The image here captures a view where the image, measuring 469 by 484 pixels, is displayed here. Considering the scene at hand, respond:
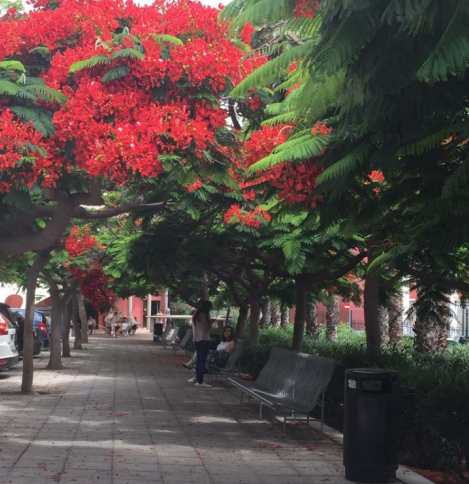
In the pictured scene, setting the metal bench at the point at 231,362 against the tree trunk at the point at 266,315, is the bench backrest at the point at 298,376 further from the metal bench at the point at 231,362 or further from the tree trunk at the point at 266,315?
the tree trunk at the point at 266,315

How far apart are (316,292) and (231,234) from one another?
195 inches

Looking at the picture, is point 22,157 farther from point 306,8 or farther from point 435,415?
point 306,8

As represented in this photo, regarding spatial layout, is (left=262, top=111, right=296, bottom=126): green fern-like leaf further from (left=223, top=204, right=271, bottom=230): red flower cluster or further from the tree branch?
(left=223, top=204, right=271, bottom=230): red flower cluster

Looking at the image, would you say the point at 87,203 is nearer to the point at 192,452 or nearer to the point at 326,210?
the point at 192,452

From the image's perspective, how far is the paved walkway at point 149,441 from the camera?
7961mm

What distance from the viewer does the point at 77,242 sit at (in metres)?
20.5

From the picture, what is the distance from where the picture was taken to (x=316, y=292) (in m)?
20.9

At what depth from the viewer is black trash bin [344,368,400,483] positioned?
7.86 metres

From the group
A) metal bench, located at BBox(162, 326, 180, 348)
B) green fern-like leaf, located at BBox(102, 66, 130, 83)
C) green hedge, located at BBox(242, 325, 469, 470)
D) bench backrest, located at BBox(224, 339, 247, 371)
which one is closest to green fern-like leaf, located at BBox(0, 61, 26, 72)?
green fern-like leaf, located at BBox(102, 66, 130, 83)

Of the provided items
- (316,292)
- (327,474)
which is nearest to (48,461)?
(327,474)

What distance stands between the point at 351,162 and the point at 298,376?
6.14 meters

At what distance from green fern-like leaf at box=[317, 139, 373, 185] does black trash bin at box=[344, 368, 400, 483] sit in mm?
2698

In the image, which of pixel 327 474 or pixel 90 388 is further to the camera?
pixel 90 388

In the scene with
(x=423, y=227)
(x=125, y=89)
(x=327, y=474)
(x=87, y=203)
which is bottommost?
(x=327, y=474)
